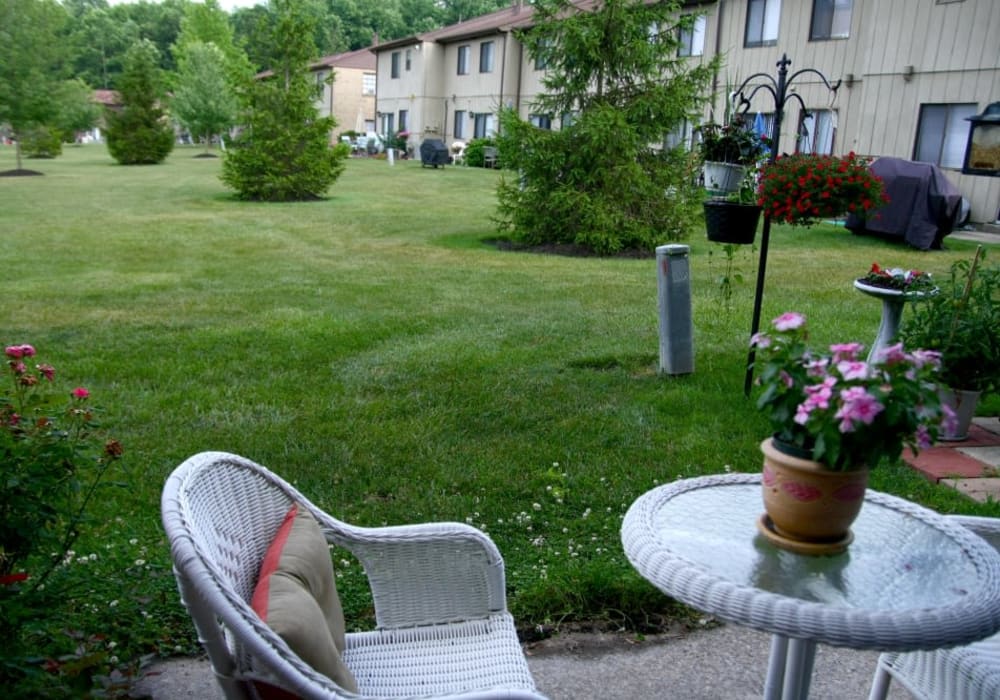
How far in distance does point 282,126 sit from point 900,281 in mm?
15538

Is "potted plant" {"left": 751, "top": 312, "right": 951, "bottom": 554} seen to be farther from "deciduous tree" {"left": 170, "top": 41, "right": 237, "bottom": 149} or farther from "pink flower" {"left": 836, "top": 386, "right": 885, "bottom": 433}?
"deciduous tree" {"left": 170, "top": 41, "right": 237, "bottom": 149}

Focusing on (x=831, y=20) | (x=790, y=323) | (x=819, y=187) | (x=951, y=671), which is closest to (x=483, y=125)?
(x=831, y=20)

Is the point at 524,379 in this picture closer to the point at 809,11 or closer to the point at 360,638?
the point at 360,638

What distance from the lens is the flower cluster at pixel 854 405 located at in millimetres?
1678

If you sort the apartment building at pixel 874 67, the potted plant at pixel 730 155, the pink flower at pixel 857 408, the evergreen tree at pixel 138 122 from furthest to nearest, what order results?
the evergreen tree at pixel 138 122, the apartment building at pixel 874 67, the potted plant at pixel 730 155, the pink flower at pixel 857 408

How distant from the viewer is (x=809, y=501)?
185 cm

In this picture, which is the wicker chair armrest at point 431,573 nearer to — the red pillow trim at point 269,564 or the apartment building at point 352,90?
the red pillow trim at point 269,564

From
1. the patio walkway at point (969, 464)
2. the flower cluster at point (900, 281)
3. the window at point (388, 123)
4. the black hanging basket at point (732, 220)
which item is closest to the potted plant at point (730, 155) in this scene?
the black hanging basket at point (732, 220)

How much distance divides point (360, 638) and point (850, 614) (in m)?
1.18

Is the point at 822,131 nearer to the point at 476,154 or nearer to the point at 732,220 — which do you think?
the point at 476,154

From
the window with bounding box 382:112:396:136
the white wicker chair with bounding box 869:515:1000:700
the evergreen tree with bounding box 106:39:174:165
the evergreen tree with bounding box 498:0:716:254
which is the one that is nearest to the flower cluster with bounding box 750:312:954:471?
the white wicker chair with bounding box 869:515:1000:700

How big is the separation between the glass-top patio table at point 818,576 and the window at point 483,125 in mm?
32042

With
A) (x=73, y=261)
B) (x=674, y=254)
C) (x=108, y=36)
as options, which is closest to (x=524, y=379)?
(x=674, y=254)

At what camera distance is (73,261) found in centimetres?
1066
